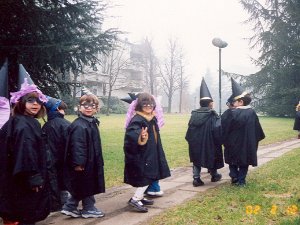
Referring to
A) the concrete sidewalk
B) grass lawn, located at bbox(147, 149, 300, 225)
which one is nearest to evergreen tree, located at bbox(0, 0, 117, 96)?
the concrete sidewalk

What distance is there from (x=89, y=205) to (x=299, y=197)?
133 inches

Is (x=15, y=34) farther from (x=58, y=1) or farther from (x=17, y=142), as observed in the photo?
(x=17, y=142)

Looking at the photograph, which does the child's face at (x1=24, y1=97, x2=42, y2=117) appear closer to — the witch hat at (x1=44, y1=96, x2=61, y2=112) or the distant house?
the witch hat at (x1=44, y1=96, x2=61, y2=112)

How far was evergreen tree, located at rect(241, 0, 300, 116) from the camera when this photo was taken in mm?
33562

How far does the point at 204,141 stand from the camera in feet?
24.9

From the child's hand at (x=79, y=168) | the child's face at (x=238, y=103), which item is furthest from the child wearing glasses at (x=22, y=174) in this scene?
the child's face at (x=238, y=103)

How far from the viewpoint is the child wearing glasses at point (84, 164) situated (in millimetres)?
5367

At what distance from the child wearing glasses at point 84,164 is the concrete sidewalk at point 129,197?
0.19m

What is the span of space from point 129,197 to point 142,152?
122cm

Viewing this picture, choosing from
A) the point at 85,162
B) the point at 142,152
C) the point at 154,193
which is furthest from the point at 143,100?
the point at 154,193

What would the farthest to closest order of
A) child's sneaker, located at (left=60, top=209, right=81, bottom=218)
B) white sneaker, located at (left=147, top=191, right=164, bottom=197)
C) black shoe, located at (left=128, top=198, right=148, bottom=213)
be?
white sneaker, located at (left=147, top=191, right=164, bottom=197) < black shoe, located at (left=128, top=198, right=148, bottom=213) < child's sneaker, located at (left=60, top=209, right=81, bottom=218)

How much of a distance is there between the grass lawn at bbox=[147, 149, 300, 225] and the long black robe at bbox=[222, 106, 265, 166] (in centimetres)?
54

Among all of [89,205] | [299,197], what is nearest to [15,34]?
[89,205]

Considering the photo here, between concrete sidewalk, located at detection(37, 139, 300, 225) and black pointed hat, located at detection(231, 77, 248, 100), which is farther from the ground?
black pointed hat, located at detection(231, 77, 248, 100)
